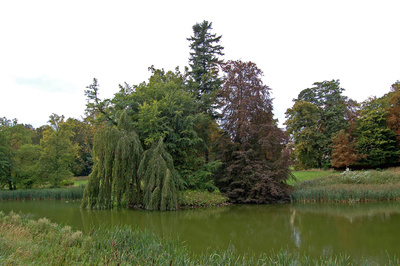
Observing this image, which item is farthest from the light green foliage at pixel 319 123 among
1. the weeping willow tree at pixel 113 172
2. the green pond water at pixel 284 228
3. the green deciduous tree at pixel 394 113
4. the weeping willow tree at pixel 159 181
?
the weeping willow tree at pixel 113 172

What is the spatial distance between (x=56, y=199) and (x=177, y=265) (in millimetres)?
20516

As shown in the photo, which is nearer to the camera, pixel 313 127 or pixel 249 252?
pixel 249 252

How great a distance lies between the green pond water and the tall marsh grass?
8.97 meters

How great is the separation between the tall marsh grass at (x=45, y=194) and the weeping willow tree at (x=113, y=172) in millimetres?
7691

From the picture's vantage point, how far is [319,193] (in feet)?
57.4

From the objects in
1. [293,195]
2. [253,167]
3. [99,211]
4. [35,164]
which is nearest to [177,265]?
[99,211]

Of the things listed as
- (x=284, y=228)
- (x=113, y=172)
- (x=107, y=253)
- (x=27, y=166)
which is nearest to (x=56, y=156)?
(x=27, y=166)

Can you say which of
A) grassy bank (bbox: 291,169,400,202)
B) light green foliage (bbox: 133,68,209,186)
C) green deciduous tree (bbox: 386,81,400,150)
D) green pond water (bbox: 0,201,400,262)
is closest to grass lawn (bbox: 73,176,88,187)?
light green foliage (bbox: 133,68,209,186)

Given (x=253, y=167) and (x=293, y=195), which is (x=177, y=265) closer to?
(x=253, y=167)

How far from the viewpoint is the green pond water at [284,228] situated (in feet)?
23.6

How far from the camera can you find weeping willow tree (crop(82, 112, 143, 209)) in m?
14.2

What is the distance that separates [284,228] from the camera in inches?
389

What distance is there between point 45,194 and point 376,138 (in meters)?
30.5

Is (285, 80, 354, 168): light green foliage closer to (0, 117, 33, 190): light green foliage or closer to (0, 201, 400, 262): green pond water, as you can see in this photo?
(0, 201, 400, 262): green pond water
